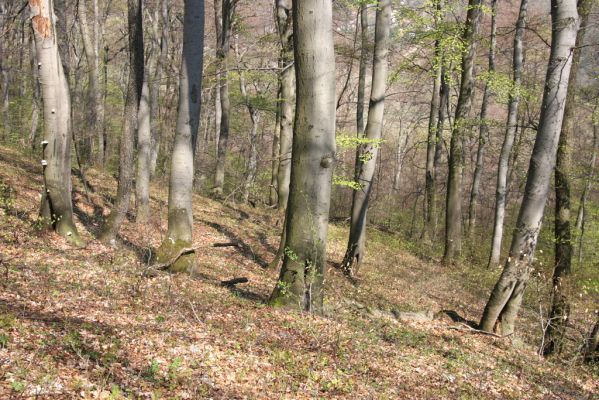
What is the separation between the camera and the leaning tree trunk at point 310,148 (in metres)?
5.59

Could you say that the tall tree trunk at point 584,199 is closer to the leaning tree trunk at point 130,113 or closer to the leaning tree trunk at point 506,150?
the leaning tree trunk at point 506,150

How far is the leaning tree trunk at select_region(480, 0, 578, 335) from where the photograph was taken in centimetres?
663

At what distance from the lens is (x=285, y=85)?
14234mm

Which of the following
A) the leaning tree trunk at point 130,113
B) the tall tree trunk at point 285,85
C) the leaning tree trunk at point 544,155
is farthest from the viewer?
the tall tree trunk at point 285,85

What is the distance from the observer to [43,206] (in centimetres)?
812

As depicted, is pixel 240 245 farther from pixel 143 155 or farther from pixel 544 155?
pixel 544 155

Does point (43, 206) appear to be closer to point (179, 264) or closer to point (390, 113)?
point (179, 264)

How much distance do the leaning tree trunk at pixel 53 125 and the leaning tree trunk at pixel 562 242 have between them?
8.29 m

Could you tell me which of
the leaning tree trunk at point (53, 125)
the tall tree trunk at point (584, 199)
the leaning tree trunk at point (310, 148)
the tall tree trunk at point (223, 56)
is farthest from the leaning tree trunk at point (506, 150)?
the leaning tree trunk at point (53, 125)

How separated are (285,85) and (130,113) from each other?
6.31 metres

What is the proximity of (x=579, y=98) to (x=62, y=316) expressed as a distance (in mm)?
16209

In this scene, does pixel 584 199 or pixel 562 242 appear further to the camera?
pixel 584 199

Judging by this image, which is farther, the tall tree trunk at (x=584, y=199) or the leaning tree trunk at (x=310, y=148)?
the tall tree trunk at (x=584, y=199)

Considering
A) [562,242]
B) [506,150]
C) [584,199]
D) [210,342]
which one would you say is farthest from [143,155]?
[584,199]
